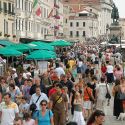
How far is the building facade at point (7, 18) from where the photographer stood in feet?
193

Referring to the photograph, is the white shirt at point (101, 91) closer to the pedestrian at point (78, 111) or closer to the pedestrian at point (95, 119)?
the pedestrian at point (78, 111)

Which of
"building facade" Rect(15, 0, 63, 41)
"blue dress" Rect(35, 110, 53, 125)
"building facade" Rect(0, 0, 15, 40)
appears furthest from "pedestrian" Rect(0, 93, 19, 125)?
"building facade" Rect(15, 0, 63, 41)

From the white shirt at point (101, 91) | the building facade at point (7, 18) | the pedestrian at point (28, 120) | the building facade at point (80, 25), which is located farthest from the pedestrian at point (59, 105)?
the building facade at point (80, 25)

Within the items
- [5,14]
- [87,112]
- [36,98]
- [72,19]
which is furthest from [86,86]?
[72,19]

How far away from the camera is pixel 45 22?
91.3m

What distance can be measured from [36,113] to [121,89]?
6664mm

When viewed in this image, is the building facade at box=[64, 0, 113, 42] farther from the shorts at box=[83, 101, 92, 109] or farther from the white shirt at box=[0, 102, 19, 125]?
the white shirt at box=[0, 102, 19, 125]

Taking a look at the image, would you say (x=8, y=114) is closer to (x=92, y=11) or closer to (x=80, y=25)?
(x=80, y=25)

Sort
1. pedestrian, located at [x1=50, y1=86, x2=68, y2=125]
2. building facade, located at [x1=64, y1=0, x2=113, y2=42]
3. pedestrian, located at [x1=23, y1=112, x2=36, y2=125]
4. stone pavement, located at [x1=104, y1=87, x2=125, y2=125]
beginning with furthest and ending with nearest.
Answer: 1. building facade, located at [x1=64, y1=0, x2=113, y2=42]
2. stone pavement, located at [x1=104, y1=87, x2=125, y2=125]
3. pedestrian, located at [x1=50, y1=86, x2=68, y2=125]
4. pedestrian, located at [x1=23, y1=112, x2=36, y2=125]

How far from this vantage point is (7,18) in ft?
201

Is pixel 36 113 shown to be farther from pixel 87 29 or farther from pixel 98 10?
pixel 98 10

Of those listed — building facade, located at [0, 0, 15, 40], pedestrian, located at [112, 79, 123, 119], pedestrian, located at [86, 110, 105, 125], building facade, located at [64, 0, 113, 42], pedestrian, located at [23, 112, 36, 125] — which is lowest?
pedestrian, located at [112, 79, 123, 119]

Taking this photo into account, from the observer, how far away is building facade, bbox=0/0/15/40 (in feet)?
193

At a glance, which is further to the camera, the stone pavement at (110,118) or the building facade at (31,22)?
the building facade at (31,22)
